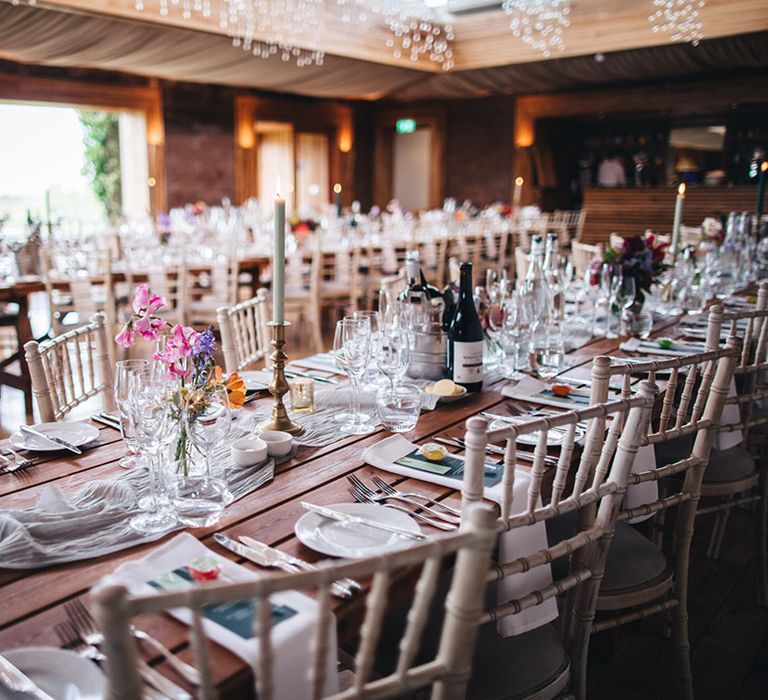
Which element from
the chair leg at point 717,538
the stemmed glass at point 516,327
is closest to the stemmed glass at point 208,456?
the stemmed glass at point 516,327

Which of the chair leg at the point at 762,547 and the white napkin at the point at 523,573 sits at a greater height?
the white napkin at the point at 523,573

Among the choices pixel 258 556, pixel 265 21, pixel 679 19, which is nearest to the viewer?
pixel 258 556

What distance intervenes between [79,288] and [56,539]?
3830mm

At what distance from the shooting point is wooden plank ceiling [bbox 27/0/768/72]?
7.71 metres

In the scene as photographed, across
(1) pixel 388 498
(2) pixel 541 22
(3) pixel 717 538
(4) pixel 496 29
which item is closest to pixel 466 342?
(1) pixel 388 498

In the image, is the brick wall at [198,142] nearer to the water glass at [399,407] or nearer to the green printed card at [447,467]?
the water glass at [399,407]

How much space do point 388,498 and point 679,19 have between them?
8947mm

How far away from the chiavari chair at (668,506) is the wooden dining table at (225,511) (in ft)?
1.00

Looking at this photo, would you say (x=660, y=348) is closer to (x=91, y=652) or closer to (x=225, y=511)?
(x=225, y=511)

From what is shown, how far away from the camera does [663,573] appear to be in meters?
1.85

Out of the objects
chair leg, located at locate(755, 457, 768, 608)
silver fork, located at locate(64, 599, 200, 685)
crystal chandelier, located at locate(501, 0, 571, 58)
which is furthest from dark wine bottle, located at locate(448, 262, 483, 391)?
crystal chandelier, located at locate(501, 0, 571, 58)

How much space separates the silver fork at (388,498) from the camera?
1.38 metres

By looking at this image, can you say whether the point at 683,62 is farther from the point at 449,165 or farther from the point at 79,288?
the point at 79,288

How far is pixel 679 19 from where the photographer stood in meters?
8.66
